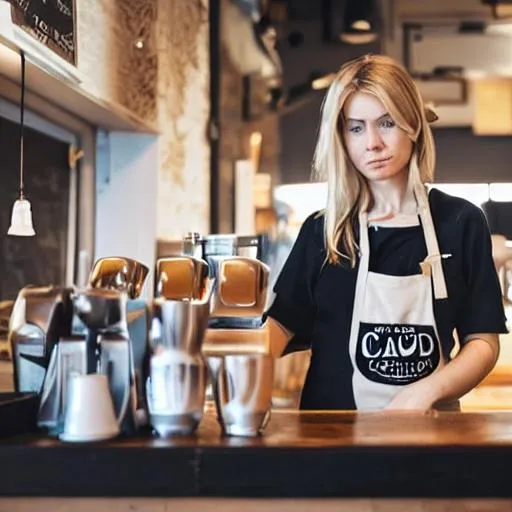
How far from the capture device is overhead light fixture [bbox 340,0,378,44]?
320 centimetres

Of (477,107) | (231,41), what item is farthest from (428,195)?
(477,107)

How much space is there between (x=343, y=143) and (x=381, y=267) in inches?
7.2

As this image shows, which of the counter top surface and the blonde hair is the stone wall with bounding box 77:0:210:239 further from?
the counter top surface

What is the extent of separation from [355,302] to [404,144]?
23 cm

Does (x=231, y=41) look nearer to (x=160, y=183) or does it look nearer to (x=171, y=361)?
(x=160, y=183)

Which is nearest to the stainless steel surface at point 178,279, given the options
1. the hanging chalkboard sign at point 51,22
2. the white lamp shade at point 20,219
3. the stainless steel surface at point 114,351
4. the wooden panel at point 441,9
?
the stainless steel surface at point 114,351

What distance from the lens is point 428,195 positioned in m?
1.20

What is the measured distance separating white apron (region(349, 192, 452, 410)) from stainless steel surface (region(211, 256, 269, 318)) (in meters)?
0.24

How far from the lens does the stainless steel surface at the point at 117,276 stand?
94 cm

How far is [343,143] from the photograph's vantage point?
119cm

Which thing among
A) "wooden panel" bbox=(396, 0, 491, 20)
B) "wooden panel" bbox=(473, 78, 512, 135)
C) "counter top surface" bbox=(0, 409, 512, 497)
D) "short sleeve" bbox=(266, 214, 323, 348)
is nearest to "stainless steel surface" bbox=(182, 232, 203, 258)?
"short sleeve" bbox=(266, 214, 323, 348)

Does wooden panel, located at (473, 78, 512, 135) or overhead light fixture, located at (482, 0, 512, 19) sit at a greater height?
overhead light fixture, located at (482, 0, 512, 19)

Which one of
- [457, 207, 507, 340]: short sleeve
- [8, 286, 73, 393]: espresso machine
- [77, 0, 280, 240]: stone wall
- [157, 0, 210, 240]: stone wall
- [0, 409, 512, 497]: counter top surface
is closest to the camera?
[0, 409, 512, 497]: counter top surface

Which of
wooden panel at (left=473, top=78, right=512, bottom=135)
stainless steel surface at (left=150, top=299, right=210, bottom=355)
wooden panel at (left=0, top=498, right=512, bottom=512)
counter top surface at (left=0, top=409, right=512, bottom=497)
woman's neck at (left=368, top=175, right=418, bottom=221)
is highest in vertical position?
wooden panel at (left=473, top=78, right=512, bottom=135)
